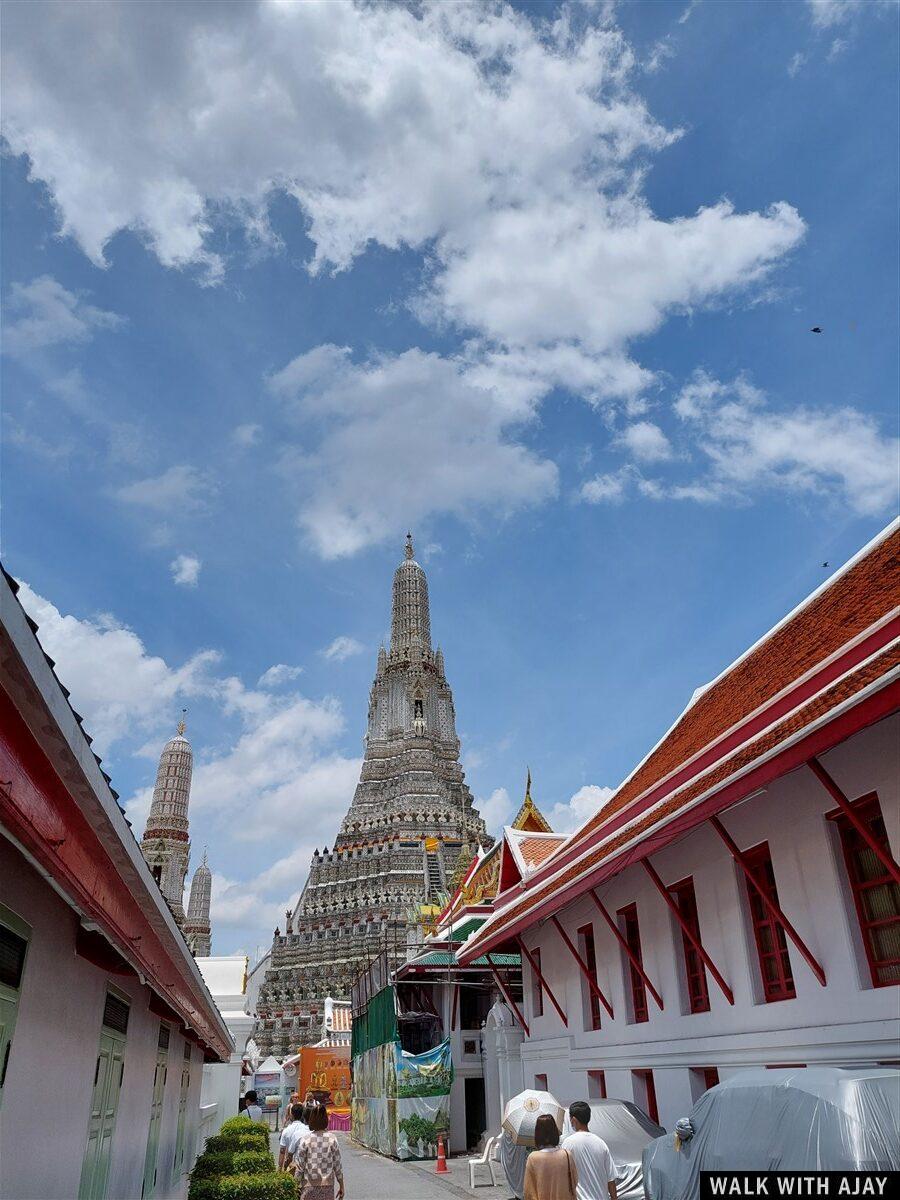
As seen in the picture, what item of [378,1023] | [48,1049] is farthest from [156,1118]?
[378,1023]

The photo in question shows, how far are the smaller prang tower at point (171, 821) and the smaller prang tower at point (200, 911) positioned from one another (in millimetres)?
12647

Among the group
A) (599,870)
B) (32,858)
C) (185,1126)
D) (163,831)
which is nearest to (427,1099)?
(185,1126)

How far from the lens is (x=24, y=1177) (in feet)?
18.3

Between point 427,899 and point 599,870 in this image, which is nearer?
point 599,870

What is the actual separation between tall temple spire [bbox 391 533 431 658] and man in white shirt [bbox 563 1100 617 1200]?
73.3m

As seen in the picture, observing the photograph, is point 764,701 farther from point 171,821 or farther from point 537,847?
point 171,821

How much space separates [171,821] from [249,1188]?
60.3m

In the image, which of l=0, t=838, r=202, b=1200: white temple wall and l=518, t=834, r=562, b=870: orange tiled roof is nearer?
l=0, t=838, r=202, b=1200: white temple wall

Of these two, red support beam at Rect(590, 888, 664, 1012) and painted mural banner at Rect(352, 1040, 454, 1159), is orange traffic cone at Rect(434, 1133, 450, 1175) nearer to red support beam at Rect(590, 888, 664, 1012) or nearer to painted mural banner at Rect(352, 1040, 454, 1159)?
painted mural banner at Rect(352, 1040, 454, 1159)

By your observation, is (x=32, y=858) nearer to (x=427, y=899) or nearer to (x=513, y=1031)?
(x=513, y=1031)

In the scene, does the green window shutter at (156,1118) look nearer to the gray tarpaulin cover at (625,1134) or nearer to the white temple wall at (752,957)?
the gray tarpaulin cover at (625,1134)

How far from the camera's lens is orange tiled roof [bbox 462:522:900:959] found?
8.38 metres

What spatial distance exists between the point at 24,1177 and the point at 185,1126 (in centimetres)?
1375

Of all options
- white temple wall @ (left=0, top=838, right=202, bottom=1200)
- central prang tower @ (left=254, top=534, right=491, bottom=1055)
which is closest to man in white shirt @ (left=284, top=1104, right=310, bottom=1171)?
white temple wall @ (left=0, top=838, right=202, bottom=1200)
